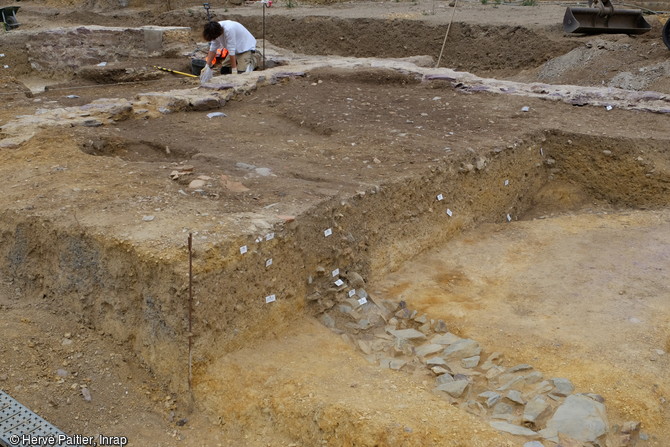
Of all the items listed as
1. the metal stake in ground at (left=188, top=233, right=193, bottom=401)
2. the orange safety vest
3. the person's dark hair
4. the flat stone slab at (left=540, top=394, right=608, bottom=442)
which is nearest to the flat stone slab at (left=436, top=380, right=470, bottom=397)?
the flat stone slab at (left=540, top=394, right=608, bottom=442)

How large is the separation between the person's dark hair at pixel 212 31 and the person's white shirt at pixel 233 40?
0.22 meters

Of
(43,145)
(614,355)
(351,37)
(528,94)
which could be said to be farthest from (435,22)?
(614,355)

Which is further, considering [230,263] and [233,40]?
[233,40]

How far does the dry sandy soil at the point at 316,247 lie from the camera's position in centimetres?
371

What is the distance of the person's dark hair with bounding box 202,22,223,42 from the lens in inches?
335

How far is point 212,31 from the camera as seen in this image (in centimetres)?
855

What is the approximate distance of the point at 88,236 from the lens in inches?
161

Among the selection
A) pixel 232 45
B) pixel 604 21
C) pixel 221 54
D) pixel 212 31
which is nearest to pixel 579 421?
pixel 212 31

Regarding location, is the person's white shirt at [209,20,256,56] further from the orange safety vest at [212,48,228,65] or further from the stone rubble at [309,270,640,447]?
the stone rubble at [309,270,640,447]

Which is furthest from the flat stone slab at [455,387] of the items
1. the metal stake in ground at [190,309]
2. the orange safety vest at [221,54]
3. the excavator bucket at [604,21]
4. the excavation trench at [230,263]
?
the excavator bucket at [604,21]

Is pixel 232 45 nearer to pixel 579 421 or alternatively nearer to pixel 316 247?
pixel 316 247

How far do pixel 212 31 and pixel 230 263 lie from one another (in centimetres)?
549

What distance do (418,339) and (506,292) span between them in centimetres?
97

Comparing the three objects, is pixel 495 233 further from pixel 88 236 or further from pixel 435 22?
pixel 435 22
